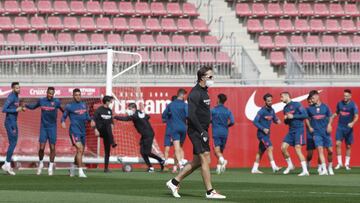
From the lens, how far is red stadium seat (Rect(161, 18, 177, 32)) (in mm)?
37594

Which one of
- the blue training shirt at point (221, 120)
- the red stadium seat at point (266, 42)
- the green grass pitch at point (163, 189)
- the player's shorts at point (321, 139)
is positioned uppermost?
the red stadium seat at point (266, 42)

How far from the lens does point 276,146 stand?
106ft

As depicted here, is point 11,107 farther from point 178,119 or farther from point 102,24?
point 102,24

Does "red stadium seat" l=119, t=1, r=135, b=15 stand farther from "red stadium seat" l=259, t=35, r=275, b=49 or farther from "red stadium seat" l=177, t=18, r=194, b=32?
"red stadium seat" l=259, t=35, r=275, b=49

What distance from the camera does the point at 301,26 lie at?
39375 millimetres

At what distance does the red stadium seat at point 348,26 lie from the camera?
3953 centimetres

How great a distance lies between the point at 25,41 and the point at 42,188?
17887 millimetres

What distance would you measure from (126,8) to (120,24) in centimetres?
97

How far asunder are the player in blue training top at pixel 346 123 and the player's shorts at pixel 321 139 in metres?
2.33

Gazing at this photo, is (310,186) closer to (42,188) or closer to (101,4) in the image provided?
(42,188)

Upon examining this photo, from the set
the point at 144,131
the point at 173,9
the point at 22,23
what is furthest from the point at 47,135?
the point at 173,9

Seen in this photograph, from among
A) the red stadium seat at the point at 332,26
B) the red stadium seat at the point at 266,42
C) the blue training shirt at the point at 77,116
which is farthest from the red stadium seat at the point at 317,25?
the blue training shirt at the point at 77,116

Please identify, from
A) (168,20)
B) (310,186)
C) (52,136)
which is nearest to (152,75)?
(168,20)

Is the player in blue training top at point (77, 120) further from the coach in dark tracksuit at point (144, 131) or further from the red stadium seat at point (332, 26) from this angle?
the red stadium seat at point (332, 26)
